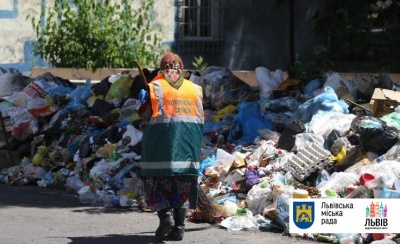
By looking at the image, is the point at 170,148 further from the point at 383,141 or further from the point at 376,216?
the point at 383,141

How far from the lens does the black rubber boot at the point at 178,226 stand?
8.55 metres

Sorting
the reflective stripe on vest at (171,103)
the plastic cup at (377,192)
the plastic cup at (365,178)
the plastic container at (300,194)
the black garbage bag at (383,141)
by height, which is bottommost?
the plastic container at (300,194)

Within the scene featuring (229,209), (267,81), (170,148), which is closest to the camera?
(170,148)

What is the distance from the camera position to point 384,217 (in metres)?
8.42

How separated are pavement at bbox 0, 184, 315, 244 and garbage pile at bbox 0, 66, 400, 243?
0.66 ft

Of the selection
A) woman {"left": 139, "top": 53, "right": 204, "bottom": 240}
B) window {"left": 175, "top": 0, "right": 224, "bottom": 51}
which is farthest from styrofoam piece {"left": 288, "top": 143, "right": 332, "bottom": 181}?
window {"left": 175, "top": 0, "right": 224, "bottom": 51}

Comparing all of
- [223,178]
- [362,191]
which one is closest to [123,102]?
[223,178]

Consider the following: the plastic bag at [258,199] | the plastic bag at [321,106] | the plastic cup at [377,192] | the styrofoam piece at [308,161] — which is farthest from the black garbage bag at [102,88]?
the plastic cup at [377,192]

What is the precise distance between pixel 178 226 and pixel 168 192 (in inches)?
12.0

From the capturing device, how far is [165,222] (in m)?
8.47

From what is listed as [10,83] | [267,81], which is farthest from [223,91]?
[10,83]

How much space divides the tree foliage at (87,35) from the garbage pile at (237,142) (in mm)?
Result: 3626

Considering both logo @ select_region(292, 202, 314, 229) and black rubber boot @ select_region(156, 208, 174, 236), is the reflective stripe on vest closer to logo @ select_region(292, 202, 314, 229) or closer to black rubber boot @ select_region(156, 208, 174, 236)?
black rubber boot @ select_region(156, 208, 174, 236)

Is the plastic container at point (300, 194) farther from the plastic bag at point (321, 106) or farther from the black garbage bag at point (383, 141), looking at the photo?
the plastic bag at point (321, 106)
